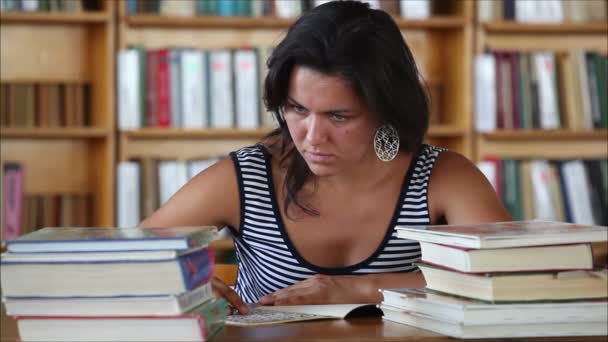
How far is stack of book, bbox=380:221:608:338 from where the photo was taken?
1194 millimetres

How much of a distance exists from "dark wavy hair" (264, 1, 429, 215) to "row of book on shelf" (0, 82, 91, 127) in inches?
71.7

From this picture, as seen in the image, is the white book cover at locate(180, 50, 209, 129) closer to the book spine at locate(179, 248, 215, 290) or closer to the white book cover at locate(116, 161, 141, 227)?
the white book cover at locate(116, 161, 141, 227)

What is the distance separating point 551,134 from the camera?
3.70 meters

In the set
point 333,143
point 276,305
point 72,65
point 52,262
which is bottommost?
point 276,305

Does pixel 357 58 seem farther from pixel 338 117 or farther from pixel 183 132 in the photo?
pixel 183 132

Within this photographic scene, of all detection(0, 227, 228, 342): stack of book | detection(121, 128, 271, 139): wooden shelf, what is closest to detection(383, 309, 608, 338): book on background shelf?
detection(0, 227, 228, 342): stack of book

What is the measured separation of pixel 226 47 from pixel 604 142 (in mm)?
1539

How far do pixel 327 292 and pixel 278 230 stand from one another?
1.07ft

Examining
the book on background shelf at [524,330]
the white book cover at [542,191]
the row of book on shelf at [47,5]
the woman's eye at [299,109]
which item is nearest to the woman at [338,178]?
the woman's eye at [299,109]

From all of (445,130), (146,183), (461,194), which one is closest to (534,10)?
(445,130)

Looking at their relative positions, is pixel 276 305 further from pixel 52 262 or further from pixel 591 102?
pixel 591 102

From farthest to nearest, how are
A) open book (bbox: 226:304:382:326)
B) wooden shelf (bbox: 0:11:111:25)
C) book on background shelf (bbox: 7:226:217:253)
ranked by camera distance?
wooden shelf (bbox: 0:11:111:25) → open book (bbox: 226:304:382:326) → book on background shelf (bbox: 7:226:217:253)

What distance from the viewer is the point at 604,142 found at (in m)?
3.92

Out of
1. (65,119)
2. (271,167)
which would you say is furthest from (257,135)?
(271,167)
